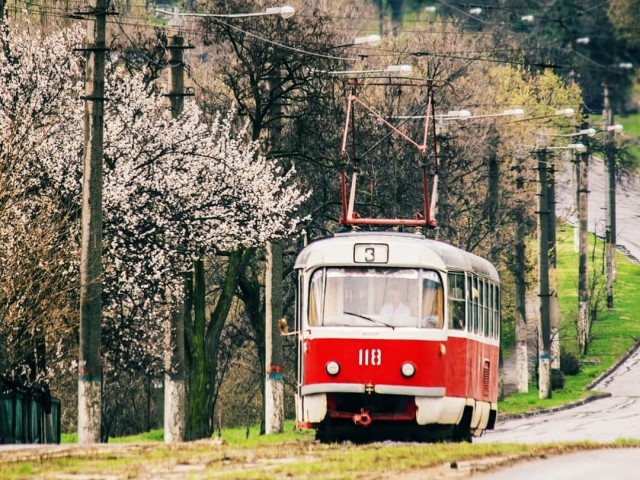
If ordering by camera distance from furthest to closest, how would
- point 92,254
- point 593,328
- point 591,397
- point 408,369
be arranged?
point 593,328, point 591,397, point 92,254, point 408,369

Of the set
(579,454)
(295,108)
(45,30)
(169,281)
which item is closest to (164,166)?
(169,281)

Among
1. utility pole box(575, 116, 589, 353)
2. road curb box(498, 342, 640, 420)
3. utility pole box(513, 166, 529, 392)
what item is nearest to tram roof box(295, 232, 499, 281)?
road curb box(498, 342, 640, 420)

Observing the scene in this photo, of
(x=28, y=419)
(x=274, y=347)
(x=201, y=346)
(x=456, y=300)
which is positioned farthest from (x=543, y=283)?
(x=456, y=300)

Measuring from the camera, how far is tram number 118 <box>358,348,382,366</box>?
81.9 feet

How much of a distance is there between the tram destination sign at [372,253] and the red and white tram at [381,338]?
0.01m

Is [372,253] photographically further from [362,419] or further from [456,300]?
[362,419]

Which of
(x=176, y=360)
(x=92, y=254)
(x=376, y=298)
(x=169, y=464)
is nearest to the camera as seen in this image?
(x=169, y=464)

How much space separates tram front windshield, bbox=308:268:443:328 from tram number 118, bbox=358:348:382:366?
1.36ft

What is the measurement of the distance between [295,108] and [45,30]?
781 cm

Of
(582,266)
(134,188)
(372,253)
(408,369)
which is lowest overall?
(408,369)

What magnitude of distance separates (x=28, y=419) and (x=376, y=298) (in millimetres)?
10614

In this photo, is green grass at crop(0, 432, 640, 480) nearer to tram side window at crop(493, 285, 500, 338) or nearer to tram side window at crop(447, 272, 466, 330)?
tram side window at crop(447, 272, 466, 330)

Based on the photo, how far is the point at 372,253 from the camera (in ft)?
83.8

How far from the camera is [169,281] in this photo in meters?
37.4
